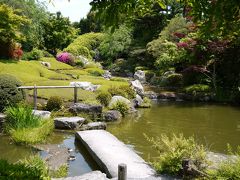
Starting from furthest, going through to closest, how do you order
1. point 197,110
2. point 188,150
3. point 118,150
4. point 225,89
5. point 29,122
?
point 225,89
point 197,110
point 29,122
point 118,150
point 188,150

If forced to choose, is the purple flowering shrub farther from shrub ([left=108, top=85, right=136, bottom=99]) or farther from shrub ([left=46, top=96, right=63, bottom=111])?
shrub ([left=46, top=96, right=63, bottom=111])

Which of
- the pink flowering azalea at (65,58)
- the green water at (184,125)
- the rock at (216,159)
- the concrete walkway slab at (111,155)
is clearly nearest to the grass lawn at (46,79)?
the green water at (184,125)

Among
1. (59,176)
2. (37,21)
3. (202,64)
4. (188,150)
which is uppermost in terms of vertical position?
(37,21)

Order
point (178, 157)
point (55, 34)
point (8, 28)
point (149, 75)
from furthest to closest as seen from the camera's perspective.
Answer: point (55, 34), point (149, 75), point (8, 28), point (178, 157)

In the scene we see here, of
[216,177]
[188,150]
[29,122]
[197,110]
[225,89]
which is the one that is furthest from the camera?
[225,89]

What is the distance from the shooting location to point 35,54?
31.2 m

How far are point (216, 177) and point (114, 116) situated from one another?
8679mm

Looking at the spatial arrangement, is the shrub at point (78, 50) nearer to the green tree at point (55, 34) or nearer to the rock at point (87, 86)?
the green tree at point (55, 34)

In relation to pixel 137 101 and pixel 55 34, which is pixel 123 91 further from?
pixel 55 34

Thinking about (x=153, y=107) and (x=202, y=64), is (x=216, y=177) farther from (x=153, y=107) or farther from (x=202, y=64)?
(x=202, y=64)

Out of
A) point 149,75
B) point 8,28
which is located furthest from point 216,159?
point 149,75

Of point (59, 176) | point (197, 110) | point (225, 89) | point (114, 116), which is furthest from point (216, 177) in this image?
point (225, 89)

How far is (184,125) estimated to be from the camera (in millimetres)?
14617

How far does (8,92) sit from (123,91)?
23.2 ft
